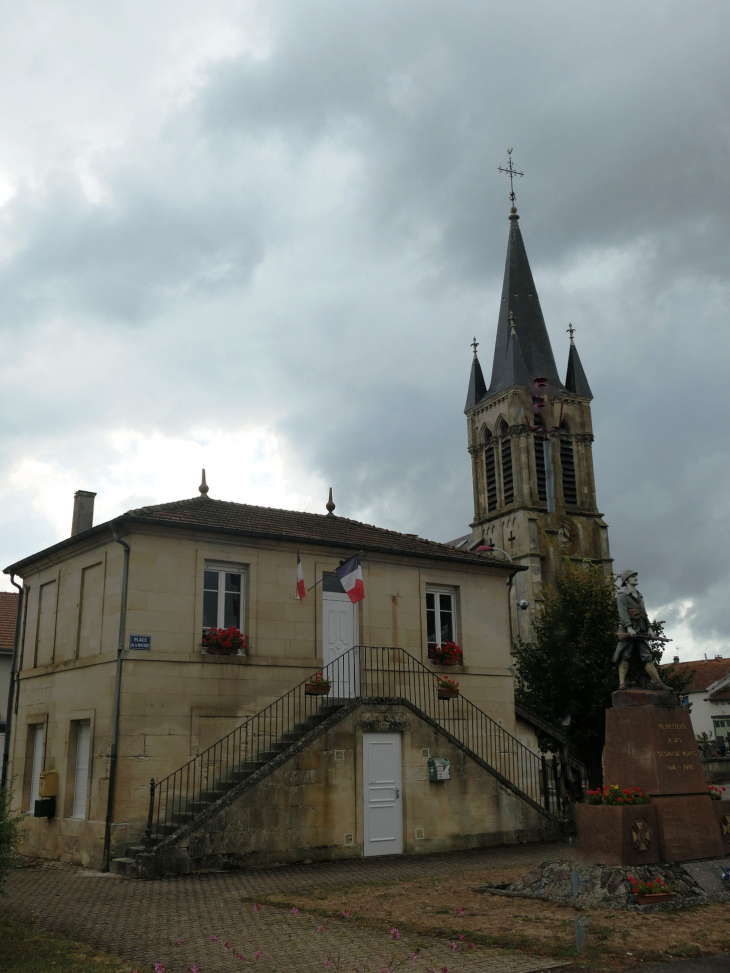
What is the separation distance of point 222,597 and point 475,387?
49.7 m

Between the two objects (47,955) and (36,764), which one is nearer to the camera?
(47,955)

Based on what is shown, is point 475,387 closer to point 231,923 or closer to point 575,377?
point 575,377

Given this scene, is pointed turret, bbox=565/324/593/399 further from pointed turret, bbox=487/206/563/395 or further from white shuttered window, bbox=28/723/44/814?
white shuttered window, bbox=28/723/44/814

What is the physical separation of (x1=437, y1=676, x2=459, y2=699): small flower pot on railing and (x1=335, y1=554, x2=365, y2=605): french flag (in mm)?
3132

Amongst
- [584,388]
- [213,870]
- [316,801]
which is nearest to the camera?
[213,870]

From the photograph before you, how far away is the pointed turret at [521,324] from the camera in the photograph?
202 ft

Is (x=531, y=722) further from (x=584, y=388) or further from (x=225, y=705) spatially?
(x=584, y=388)

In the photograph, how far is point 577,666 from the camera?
2650 cm

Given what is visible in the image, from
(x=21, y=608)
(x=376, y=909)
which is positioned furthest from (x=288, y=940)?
(x=21, y=608)

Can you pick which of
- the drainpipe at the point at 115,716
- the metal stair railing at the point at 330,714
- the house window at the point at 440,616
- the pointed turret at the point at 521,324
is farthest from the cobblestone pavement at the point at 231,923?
the pointed turret at the point at 521,324

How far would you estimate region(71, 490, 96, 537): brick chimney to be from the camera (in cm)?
2033

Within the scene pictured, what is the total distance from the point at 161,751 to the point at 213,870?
2.41 metres

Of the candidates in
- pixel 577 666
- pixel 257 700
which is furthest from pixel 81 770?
pixel 577 666

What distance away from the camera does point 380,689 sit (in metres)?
17.8
